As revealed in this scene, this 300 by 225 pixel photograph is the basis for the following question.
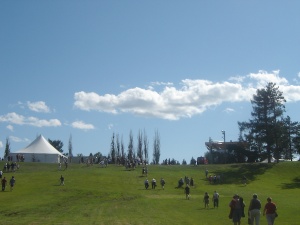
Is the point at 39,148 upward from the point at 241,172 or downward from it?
upward

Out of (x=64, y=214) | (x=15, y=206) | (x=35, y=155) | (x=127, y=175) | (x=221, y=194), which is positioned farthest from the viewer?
(x=35, y=155)

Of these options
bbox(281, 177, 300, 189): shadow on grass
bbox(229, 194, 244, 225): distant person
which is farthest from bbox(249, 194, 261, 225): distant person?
bbox(281, 177, 300, 189): shadow on grass

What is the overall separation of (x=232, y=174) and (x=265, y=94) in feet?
57.9

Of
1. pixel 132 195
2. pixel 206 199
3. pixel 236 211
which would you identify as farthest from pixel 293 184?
pixel 236 211

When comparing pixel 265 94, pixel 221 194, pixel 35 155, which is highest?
pixel 265 94

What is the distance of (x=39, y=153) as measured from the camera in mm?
72812

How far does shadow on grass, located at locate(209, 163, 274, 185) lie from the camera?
59.8m

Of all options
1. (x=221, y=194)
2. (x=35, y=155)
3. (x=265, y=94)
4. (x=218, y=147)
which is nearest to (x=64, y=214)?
(x=221, y=194)

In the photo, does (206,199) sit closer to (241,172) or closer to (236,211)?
(236,211)

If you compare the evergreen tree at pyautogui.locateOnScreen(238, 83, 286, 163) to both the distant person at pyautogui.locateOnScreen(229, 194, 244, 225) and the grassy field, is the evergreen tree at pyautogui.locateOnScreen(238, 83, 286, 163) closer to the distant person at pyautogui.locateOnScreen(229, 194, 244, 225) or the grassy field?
Result: the grassy field

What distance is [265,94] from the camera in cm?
7412

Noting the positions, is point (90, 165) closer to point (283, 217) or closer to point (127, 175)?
point (127, 175)

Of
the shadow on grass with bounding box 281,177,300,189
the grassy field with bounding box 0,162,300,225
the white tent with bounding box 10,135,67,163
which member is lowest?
the shadow on grass with bounding box 281,177,300,189

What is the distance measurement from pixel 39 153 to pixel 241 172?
32882 millimetres
